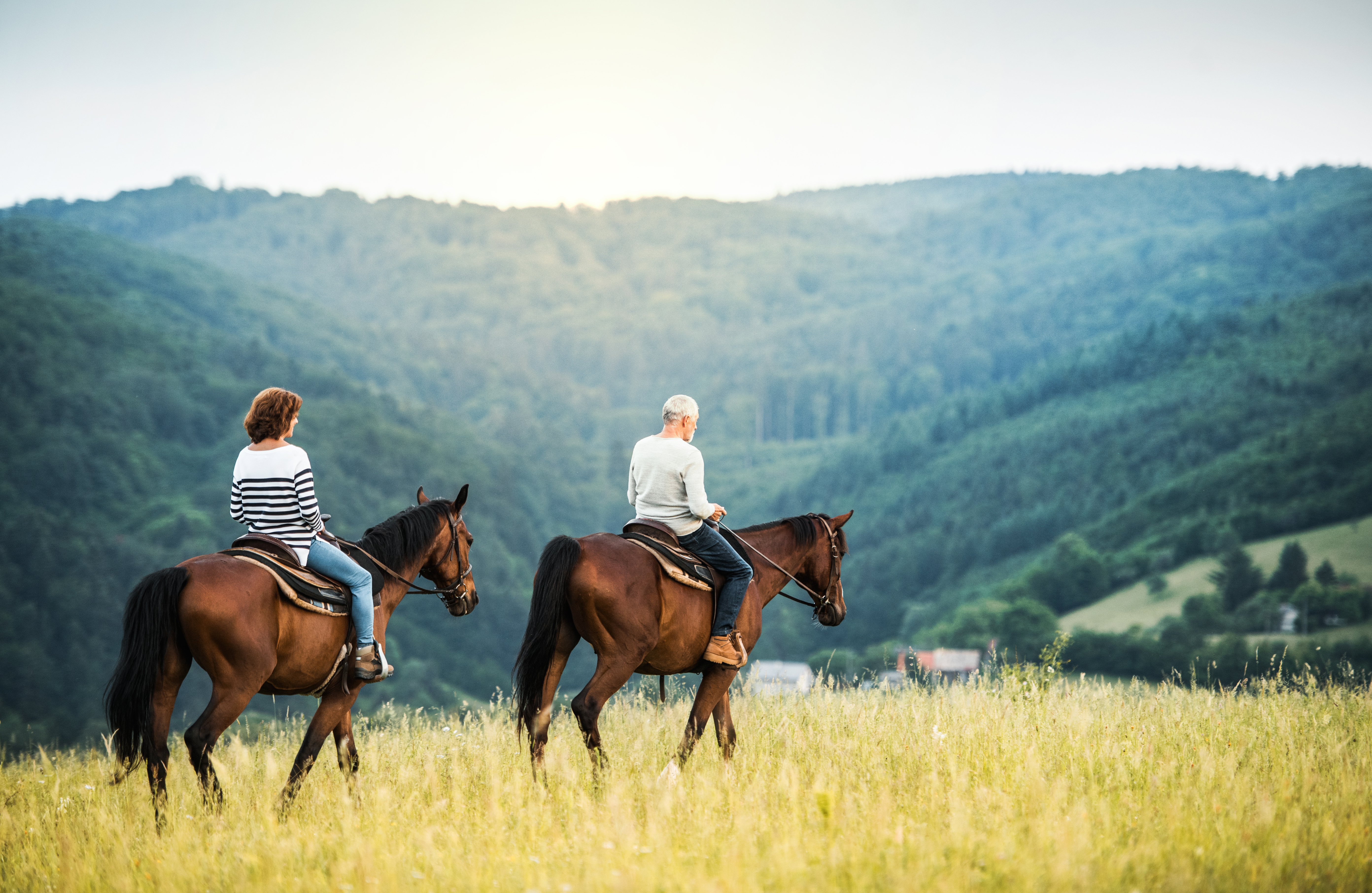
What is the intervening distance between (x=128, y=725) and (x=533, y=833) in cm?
255

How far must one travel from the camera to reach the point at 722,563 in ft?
26.6

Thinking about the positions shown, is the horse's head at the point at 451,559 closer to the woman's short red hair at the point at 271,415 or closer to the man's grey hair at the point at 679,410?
the woman's short red hair at the point at 271,415

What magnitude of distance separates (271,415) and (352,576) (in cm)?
115

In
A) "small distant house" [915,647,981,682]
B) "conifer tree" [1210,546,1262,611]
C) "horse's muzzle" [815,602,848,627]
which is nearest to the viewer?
"horse's muzzle" [815,602,848,627]

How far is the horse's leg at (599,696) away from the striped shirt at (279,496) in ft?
6.64

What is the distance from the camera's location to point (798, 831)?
220 inches

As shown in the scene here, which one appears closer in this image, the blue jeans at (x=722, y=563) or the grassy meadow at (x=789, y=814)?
the grassy meadow at (x=789, y=814)

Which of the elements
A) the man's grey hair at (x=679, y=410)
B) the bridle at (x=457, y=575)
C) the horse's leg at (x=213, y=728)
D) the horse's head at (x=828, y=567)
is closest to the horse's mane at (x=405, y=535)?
the bridle at (x=457, y=575)

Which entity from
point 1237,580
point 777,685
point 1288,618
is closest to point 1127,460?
point 1237,580

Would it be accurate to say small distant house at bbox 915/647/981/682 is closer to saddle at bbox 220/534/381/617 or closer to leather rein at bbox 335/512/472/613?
leather rein at bbox 335/512/472/613

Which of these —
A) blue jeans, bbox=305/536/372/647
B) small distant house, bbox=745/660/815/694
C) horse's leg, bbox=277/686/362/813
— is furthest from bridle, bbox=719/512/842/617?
horse's leg, bbox=277/686/362/813

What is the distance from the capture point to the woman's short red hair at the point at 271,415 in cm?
702

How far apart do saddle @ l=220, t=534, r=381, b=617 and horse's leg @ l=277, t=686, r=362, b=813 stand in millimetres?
523

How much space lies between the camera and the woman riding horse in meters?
7.00
